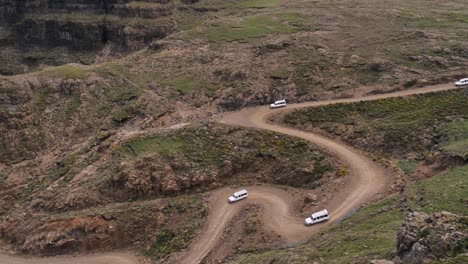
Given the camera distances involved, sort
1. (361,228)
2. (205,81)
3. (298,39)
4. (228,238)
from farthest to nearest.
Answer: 1. (298,39)
2. (205,81)
3. (228,238)
4. (361,228)

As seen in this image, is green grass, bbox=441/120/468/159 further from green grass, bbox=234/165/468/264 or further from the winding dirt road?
the winding dirt road

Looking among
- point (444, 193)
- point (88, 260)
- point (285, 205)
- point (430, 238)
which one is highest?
point (430, 238)

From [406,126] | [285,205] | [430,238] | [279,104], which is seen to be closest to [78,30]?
[279,104]

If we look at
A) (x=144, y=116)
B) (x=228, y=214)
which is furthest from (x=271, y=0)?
(x=228, y=214)

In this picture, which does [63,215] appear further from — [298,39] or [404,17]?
[404,17]

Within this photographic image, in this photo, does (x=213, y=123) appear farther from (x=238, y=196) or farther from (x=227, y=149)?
(x=238, y=196)

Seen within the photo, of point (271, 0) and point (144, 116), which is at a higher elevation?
point (271, 0)

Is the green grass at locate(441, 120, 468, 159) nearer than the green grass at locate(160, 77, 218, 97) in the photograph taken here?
Yes

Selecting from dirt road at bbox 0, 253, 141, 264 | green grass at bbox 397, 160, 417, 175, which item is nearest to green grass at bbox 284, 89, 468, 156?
green grass at bbox 397, 160, 417, 175
